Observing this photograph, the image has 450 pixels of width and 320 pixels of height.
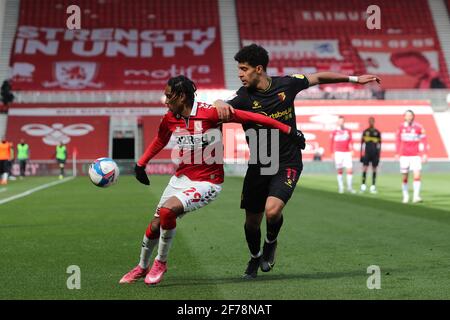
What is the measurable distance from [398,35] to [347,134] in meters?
31.9

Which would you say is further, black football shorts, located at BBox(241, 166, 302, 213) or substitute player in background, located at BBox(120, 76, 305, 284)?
black football shorts, located at BBox(241, 166, 302, 213)

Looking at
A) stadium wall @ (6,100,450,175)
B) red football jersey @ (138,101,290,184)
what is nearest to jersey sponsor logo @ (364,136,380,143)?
red football jersey @ (138,101,290,184)

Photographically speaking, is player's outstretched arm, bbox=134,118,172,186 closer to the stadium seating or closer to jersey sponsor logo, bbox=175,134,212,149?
jersey sponsor logo, bbox=175,134,212,149

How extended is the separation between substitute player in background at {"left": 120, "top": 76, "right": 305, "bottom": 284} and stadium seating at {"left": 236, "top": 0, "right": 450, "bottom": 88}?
145ft

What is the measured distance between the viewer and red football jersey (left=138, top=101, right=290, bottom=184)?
7.49 meters

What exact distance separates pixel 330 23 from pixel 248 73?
1913 inches

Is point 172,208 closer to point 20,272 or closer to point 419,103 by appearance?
point 20,272

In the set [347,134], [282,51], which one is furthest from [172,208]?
[282,51]

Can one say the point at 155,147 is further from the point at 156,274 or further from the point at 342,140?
the point at 342,140

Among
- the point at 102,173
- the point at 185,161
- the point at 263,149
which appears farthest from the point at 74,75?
the point at 185,161

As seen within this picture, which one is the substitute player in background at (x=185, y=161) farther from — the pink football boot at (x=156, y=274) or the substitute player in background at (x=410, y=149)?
the substitute player in background at (x=410, y=149)

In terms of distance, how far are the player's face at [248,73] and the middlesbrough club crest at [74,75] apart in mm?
41343

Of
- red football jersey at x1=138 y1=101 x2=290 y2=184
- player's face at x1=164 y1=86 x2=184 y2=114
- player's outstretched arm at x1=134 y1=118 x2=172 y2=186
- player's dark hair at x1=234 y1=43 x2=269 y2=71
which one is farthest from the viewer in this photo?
player's dark hair at x1=234 y1=43 x2=269 y2=71

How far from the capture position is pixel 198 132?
7496mm
